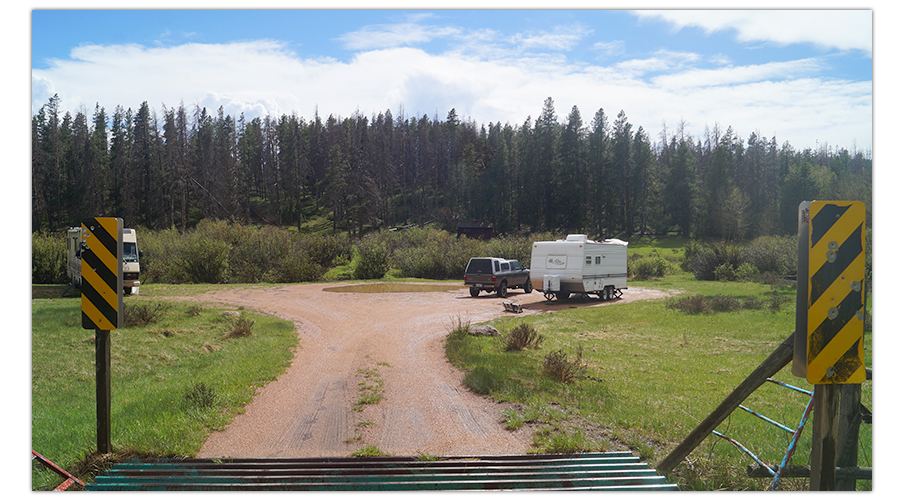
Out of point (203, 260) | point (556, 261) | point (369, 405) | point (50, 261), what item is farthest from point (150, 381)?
point (203, 260)

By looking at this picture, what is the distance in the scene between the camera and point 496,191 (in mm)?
62656

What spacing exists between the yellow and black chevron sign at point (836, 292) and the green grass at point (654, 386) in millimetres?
1550

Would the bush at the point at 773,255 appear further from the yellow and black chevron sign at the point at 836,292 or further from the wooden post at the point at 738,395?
the yellow and black chevron sign at the point at 836,292

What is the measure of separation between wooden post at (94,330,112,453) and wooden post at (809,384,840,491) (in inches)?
195

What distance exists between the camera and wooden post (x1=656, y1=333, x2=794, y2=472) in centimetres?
292

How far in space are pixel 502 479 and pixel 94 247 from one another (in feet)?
11.8

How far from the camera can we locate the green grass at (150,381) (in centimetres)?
461

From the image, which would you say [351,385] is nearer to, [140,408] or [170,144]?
[140,408]

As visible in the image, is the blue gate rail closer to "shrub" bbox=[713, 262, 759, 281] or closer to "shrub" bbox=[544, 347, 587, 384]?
"shrub" bbox=[544, 347, 587, 384]

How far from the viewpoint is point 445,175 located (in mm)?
71938

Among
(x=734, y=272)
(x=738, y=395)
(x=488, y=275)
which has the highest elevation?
(x=738, y=395)

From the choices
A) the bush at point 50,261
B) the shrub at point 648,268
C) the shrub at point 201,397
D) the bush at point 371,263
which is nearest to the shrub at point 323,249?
the bush at point 371,263

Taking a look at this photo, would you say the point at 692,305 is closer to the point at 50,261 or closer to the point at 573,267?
the point at 573,267

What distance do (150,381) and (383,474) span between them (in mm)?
5444
